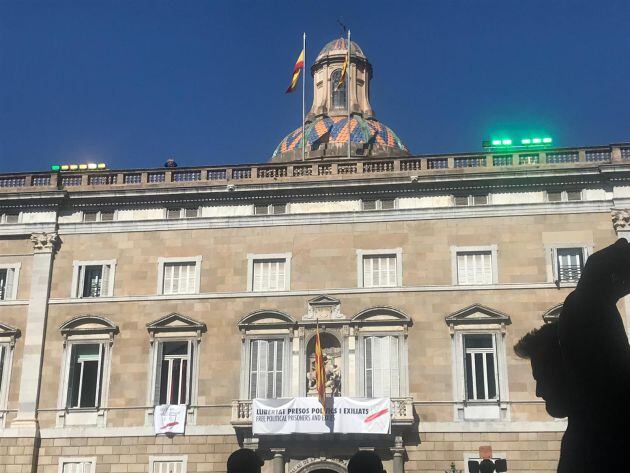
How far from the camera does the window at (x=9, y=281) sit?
35.0m

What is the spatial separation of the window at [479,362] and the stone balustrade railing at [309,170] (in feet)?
19.4

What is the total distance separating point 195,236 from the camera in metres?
35.0

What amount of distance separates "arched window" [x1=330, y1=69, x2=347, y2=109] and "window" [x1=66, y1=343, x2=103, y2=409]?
95.7ft

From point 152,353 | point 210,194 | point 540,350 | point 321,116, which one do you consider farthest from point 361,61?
point 540,350

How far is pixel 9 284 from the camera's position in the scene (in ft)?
116

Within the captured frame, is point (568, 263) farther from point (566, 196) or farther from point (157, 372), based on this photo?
point (157, 372)

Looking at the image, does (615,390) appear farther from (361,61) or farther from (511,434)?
(361,61)

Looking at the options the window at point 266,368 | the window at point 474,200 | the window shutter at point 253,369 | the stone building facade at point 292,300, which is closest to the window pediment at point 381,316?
the stone building facade at point 292,300

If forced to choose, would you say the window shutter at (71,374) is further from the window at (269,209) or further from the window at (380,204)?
the window at (380,204)

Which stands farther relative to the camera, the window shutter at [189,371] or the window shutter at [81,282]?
the window shutter at [81,282]

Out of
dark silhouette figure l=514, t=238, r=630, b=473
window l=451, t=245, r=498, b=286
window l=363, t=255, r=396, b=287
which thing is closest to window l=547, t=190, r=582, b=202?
window l=451, t=245, r=498, b=286

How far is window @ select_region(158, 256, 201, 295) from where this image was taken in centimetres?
3434

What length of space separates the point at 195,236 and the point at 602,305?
30774 millimetres

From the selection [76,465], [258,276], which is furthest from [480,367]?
[76,465]
